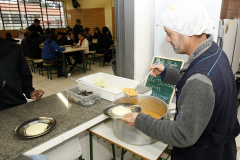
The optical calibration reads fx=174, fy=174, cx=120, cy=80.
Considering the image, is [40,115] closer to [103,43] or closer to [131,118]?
[131,118]

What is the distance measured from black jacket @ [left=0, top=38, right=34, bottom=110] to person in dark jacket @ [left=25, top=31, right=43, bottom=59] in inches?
190

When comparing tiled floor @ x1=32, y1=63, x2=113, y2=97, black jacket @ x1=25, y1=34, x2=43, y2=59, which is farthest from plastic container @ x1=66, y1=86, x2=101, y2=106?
black jacket @ x1=25, y1=34, x2=43, y2=59

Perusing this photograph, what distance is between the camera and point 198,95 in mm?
832

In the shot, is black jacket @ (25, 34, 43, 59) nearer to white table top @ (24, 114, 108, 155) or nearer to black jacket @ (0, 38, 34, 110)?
black jacket @ (0, 38, 34, 110)

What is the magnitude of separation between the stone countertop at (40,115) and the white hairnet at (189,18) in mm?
916

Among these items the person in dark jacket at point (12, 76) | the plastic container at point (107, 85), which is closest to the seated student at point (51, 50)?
the plastic container at point (107, 85)

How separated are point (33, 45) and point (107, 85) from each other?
4.95 m

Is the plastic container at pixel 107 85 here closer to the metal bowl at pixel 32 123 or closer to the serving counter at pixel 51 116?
the serving counter at pixel 51 116

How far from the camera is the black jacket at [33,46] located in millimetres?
5918

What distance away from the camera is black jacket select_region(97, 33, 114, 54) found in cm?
668

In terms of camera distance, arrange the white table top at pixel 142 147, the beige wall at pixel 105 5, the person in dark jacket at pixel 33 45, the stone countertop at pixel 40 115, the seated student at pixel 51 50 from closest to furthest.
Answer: the stone countertop at pixel 40 115 < the white table top at pixel 142 147 < the seated student at pixel 51 50 < the person in dark jacket at pixel 33 45 < the beige wall at pixel 105 5

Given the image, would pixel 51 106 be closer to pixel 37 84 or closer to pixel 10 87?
pixel 10 87

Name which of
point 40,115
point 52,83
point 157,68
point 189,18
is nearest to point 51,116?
point 40,115

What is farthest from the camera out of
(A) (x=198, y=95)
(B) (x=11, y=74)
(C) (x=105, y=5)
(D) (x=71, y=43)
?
(C) (x=105, y=5)
